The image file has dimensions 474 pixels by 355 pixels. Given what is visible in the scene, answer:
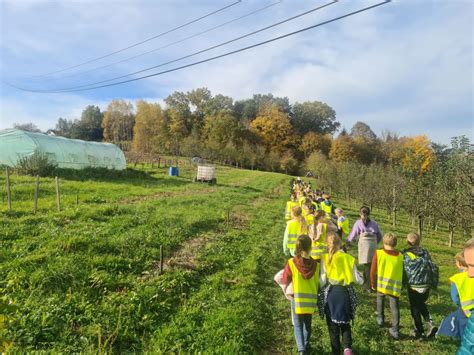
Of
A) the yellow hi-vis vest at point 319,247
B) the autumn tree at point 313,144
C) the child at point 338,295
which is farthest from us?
the autumn tree at point 313,144

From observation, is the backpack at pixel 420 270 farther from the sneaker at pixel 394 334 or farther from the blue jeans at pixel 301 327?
the blue jeans at pixel 301 327

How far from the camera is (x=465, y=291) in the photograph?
341 cm

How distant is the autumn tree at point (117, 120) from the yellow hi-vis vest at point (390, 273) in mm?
72234

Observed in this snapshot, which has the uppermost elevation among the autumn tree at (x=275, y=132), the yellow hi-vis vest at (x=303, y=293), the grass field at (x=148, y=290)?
the autumn tree at (x=275, y=132)

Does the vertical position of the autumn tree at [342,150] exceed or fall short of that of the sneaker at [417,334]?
it exceeds it

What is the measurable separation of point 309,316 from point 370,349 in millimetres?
1183

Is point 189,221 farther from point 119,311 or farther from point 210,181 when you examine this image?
point 210,181

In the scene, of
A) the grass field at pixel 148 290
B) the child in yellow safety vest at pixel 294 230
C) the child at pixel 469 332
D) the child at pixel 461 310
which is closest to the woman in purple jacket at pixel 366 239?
the grass field at pixel 148 290

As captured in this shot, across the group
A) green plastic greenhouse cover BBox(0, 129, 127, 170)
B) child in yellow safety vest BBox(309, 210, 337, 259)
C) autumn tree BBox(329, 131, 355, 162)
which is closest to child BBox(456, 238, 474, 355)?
child in yellow safety vest BBox(309, 210, 337, 259)

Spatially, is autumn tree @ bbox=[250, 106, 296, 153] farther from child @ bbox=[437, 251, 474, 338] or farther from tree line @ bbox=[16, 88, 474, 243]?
child @ bbox=[437, 251, 474, 338]

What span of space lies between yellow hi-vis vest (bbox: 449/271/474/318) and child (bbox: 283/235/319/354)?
1570mm

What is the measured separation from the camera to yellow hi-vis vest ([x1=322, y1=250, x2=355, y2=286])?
3971 mm

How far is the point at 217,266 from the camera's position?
739 centimetres

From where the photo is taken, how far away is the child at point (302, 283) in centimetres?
401
